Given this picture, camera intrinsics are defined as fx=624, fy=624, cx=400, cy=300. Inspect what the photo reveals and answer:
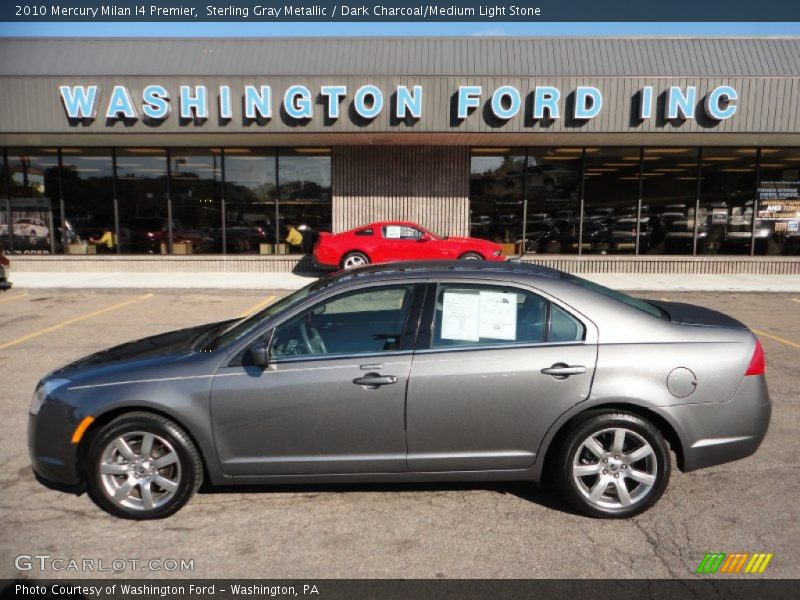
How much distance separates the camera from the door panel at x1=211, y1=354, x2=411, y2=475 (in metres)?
3.60

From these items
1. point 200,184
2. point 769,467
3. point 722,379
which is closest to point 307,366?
point 722,379

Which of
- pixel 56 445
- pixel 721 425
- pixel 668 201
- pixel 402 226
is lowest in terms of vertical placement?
pixel 56 445

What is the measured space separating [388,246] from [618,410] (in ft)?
39.4

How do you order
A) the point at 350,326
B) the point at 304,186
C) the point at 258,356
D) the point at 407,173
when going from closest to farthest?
the point at 258,356 → the point at 350,326 → the point at 407,173 → the point at 304,186

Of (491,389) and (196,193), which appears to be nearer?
(491,389)

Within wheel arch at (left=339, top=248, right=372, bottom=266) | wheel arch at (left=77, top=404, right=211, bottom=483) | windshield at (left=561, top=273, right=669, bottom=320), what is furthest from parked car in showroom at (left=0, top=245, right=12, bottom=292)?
windshield at (left=561, top=273, right=669, bottom=320)

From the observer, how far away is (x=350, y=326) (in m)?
4.41

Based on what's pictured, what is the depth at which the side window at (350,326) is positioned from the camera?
12.4ft

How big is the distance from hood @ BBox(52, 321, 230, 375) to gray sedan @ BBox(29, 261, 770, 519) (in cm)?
17

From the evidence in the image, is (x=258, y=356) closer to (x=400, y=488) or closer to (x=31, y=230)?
(x=400, y=488)

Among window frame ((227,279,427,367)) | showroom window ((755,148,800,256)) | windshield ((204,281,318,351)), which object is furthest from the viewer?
showroom window ((755,148,800,256))

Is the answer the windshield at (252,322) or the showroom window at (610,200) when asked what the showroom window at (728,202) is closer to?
the showroom window at (610,200)

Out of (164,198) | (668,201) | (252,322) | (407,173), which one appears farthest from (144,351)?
(668,201)

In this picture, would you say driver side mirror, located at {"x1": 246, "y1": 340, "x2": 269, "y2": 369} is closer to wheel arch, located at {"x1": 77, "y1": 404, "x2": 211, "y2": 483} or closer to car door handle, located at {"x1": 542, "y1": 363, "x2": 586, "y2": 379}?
wheel arch, located at {"x1": 77, "y1": 404, "x2": 211, "y2": 483}
